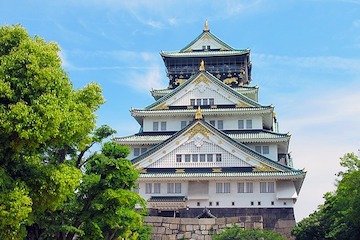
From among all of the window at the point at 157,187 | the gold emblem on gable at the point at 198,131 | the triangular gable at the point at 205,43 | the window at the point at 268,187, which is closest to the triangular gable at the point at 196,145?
the gold emblem on gable at the point at 198,131

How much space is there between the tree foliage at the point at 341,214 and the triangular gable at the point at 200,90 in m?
13.0

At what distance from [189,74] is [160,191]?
16.7m

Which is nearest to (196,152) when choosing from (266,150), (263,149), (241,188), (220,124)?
(241,188)

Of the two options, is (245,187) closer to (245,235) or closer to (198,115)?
(198,115)

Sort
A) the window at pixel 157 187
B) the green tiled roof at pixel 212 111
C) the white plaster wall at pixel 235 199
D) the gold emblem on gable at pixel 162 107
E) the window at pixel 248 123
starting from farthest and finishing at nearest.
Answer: the gold emblem on gable at pixel 162 107, the window at pixel 248 123, the green tiled roof at pixel 212 111, the window at pixel 157 187, the white plaster wall at pixel 235 199

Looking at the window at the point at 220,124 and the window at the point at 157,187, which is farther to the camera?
the window at the point at 220,124

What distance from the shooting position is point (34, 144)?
14406mm

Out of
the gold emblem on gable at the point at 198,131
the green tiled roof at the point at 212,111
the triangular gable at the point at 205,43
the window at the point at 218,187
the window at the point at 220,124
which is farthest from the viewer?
the triangular gable at the point at 205,43

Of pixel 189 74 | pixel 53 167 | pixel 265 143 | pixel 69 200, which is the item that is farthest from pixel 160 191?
pixel 53 167

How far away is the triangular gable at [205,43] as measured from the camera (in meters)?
54.6

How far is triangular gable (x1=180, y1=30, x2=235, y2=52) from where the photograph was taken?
5456cm

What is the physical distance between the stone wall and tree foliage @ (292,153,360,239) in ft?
11.3

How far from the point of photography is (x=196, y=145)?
41438 mm

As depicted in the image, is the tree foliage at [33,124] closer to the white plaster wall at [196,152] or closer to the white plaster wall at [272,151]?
the white plaster wall at [196,152]
